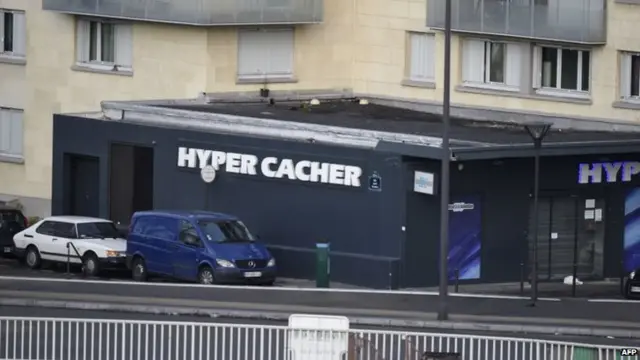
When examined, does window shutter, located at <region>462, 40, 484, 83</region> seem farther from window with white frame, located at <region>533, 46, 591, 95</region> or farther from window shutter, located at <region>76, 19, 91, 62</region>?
window shutter, located at <region>76, 19, 91, 62</region>

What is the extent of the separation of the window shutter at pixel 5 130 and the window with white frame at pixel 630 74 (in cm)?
1763

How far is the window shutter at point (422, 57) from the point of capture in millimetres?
47094

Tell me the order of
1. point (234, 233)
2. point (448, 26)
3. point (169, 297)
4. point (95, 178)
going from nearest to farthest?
point (448, 26)
point (169, 297)
point (234, 233)
point (95, 178)

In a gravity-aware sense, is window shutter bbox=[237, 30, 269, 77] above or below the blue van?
above

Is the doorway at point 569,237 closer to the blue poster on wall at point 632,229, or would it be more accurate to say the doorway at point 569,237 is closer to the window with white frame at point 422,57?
the blue poster on wall at point 632,229

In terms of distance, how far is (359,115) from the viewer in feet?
151

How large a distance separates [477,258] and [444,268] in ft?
19.8

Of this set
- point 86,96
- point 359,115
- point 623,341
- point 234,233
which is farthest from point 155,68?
point 623,341

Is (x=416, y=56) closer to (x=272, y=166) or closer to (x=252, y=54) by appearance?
(x=252, y=54)

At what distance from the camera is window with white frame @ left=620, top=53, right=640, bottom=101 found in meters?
43.3

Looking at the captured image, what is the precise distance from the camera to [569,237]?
42.7m

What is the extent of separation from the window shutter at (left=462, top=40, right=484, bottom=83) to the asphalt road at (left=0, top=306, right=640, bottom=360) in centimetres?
1829

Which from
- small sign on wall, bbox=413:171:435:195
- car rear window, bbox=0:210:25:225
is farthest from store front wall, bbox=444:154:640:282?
car rear window, bbox=0:210:25:225

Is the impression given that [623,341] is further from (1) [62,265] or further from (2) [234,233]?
(1) [62,265]
